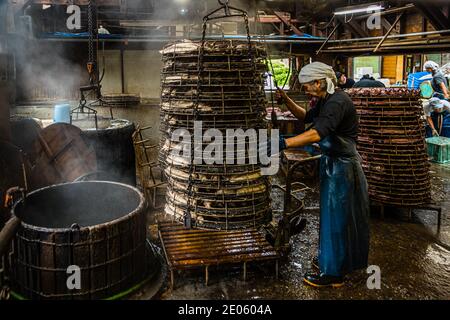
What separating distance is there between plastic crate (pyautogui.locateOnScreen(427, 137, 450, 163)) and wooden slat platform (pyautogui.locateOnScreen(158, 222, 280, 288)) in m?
9.14

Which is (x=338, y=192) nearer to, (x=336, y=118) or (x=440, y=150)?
(x=336, y=118)

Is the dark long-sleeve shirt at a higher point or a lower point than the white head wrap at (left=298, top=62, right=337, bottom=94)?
lower

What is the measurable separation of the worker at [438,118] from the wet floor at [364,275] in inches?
311

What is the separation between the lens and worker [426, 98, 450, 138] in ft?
44.8

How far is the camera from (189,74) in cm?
479

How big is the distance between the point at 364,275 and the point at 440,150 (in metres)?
8.66

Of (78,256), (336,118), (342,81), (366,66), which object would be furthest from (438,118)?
(78,256)

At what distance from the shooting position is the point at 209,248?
5352 mm
